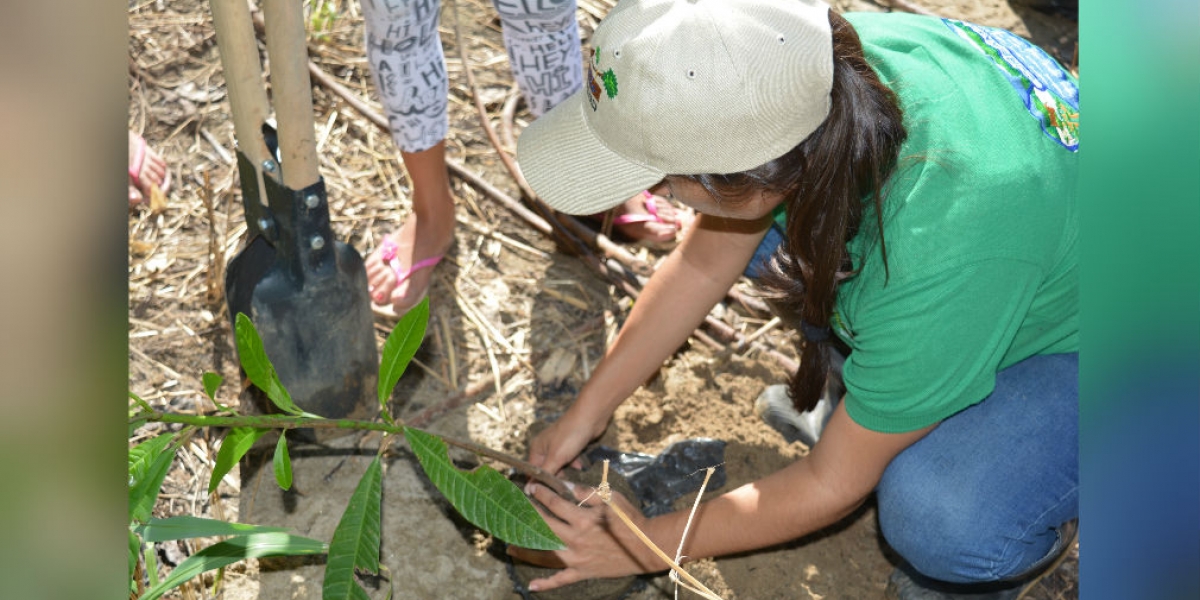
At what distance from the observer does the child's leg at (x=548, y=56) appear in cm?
197

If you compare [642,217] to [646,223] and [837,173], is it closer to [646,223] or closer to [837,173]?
[646,223]

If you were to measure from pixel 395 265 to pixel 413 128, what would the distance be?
30cm

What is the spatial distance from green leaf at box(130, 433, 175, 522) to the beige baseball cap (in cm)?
59

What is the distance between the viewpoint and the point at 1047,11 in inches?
117

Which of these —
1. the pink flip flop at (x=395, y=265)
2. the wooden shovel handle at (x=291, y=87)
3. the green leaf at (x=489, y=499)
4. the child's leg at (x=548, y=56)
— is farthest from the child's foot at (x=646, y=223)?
the green leaf at (x=489, y=499)

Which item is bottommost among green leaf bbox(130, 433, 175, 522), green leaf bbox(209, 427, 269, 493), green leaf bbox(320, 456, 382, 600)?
green leaf bbox(320, 456, 382, 600)

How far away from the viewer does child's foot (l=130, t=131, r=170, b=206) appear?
90.3 inches

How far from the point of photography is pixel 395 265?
2164 millimetres

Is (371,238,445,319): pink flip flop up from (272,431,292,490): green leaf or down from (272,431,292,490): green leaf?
down

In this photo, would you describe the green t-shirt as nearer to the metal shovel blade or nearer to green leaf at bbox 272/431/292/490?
green leaf at bbox 272/431/292/490

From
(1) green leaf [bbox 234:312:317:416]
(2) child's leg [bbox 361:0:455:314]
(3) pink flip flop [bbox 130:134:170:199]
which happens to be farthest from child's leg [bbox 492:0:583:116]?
(1) green leaf [bbox 234:312:317:416]

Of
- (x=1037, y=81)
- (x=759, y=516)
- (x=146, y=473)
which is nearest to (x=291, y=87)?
(x=146, y=473)

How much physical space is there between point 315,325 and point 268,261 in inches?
4.9
